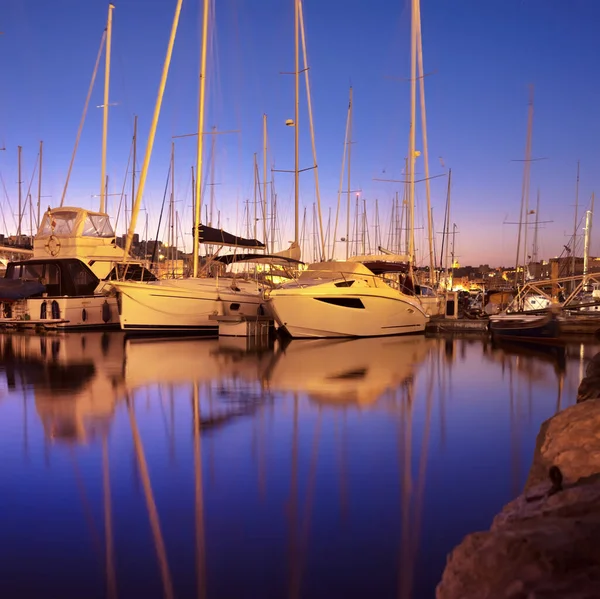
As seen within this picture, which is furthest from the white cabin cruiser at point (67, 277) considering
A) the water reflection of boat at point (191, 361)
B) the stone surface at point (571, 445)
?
the stone surface at point (571, 445)

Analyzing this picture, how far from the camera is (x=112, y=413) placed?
33.1 feet

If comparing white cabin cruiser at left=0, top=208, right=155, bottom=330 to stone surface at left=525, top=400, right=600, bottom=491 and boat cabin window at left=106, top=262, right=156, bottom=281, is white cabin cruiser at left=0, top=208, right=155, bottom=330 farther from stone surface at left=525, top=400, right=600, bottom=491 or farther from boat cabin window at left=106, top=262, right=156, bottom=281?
stone surface at left=525, top=400, right=600, bottom=491

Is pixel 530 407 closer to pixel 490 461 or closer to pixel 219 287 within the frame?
pixel 490 461

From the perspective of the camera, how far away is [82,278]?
1149 inches

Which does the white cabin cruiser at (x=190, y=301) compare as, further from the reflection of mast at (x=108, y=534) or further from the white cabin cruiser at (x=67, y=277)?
the reflection of mast at (x=108, y=534)

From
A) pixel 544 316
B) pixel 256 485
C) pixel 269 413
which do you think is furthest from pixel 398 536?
pixel 544 316

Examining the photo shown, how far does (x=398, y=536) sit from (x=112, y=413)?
19.8ft

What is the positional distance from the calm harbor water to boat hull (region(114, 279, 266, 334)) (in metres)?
10.3

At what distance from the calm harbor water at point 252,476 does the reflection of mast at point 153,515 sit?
2cm

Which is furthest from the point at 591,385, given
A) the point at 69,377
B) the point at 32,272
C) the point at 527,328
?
the point at 32,272

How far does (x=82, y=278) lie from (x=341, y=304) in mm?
11606

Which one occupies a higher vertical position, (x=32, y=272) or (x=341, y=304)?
(x=32, y=272)

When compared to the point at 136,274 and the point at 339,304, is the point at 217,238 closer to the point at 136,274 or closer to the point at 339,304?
the point at 136,274

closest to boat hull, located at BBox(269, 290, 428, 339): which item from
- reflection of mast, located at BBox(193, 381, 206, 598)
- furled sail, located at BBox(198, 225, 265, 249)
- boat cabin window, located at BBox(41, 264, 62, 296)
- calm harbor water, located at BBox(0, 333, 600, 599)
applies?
furled sail, located at BBox(198, 225, 265, 249)
